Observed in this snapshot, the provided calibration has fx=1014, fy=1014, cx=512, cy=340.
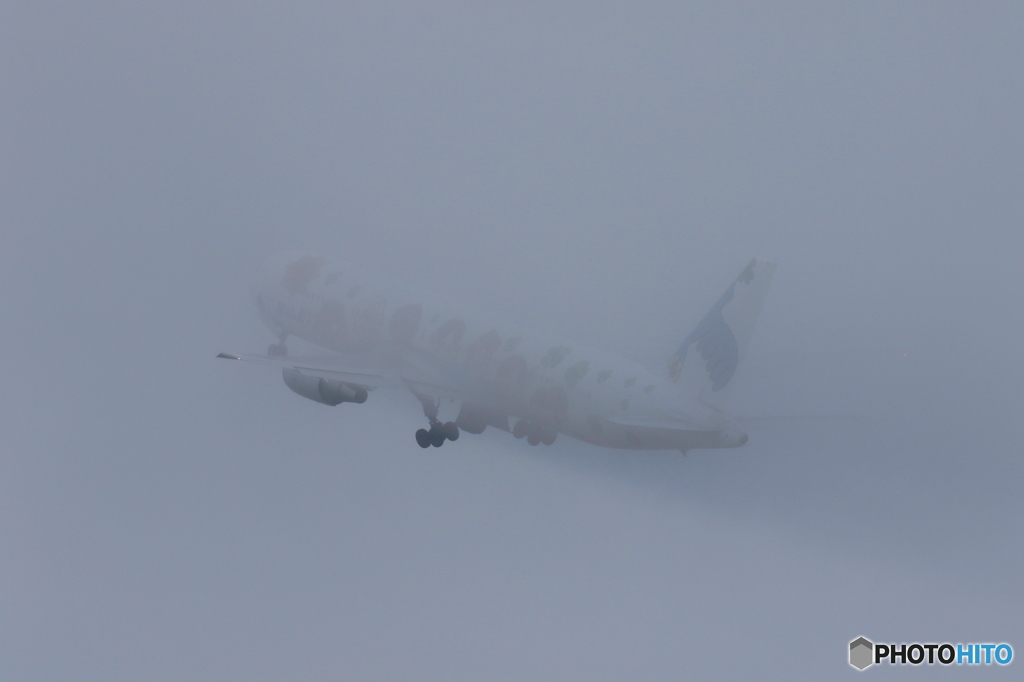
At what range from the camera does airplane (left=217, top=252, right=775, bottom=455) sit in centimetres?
3014

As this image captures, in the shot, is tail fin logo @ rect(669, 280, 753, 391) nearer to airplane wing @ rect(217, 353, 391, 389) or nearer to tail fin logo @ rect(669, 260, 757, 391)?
tail fin logo @ rect(669, 260, 757, 391)

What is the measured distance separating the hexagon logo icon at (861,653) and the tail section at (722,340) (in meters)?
9.72

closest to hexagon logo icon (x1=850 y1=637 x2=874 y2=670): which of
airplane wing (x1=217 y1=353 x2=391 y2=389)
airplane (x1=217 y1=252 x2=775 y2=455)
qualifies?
airplane (x1=217 y1=252 x2=775 y2=455)

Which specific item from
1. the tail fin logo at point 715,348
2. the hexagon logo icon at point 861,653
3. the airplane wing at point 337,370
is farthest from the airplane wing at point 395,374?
the hexagon logo icon at point 861,653

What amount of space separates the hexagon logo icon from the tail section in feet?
31.9

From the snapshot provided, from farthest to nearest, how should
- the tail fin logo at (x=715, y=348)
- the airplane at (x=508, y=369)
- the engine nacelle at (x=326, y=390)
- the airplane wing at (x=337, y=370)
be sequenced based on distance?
the engine nacelle at (x=326, y=390), the airplane wing at (x=337, y=370), the tail fin logo at (x=715, y=348), the airplane at (x=508, y=369)

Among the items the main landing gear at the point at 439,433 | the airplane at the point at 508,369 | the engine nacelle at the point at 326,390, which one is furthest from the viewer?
the engine nacelle at the point at 326,390

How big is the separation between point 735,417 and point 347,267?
18.3 meters

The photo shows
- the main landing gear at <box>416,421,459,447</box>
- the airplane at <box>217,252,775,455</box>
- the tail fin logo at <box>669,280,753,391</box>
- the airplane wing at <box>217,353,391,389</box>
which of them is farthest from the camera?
the main landing gear at <box>416,421,459,447</box>

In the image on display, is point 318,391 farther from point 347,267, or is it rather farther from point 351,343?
point 347,267

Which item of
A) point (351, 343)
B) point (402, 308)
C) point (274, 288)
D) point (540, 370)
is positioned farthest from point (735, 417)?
point (274, 288)

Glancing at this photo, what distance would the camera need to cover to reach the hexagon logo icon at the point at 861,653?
32719 mm

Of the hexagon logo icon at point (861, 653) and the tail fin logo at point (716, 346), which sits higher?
the tail fin logo at point (716, 346)

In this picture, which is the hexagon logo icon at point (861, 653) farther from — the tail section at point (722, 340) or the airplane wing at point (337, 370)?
the airplane wing at point (337, 370)
